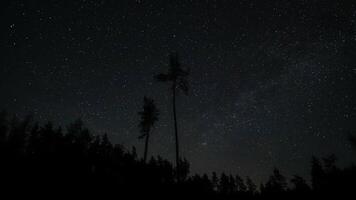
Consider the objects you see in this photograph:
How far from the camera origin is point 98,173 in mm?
35594

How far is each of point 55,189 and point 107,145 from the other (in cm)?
4086

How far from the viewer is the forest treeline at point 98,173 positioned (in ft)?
75.5

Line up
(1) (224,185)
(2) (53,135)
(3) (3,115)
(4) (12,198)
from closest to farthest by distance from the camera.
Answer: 1. (4) (12,198)
2. (2) (53,135)
3. (3) (3,115)
4. (1) (224,185)

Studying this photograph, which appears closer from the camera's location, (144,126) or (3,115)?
(144,126)

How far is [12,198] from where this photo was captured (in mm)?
15727

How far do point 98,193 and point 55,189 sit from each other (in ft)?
11.7

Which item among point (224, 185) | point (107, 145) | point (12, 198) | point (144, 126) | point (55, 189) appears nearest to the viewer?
point (12, 198)

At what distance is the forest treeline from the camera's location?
23000 millimetres

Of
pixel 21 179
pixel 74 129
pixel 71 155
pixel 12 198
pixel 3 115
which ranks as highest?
pixel 3 115

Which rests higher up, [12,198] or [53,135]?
[53,135]

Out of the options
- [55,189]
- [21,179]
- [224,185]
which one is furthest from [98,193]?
[224,185]

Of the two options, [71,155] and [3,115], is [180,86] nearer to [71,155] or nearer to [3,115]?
[71,155]

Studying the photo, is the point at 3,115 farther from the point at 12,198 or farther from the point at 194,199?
the point at 194,199

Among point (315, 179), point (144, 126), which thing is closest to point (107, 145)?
point (144, 126)
